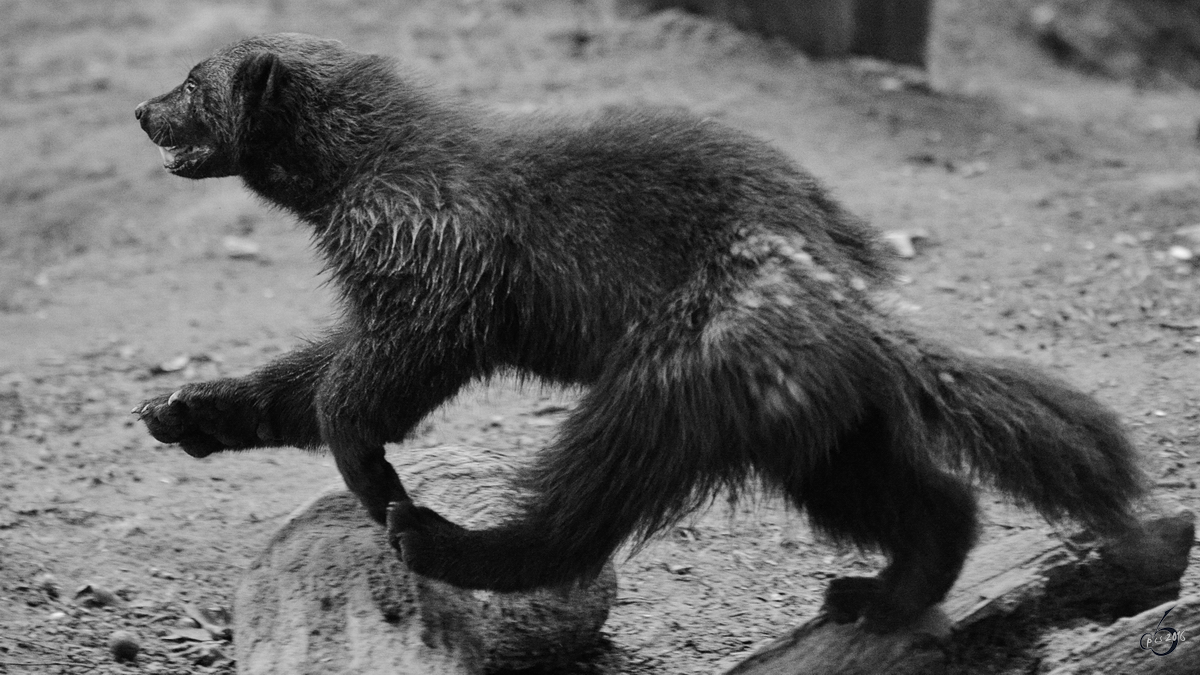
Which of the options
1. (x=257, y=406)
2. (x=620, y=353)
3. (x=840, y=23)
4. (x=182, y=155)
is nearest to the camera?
(x=620, y=353)

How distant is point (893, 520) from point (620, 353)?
0.86 meters

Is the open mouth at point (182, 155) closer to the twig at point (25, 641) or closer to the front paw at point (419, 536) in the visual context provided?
the front paw at point (419, 536)

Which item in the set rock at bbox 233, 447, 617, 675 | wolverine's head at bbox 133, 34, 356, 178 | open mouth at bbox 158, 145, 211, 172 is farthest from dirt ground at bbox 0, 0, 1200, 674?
open mouth at bbox 158, 145, 211, 172

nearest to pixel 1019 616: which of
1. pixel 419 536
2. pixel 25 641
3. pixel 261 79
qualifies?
pixel 419 536

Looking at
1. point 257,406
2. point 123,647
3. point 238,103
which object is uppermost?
point 238,103

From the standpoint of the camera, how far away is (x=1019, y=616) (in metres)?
3.55

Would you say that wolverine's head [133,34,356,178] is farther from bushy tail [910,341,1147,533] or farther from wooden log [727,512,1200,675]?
wooden log [727,512,1200,675]

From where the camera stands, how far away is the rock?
11.5 ft

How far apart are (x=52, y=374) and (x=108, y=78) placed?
205 inches

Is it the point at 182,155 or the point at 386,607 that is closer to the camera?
the point at 386,607

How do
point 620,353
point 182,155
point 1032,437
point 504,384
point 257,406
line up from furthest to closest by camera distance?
point 504,384, point 182,155, point 257,406, point 620,353, point 1032,437

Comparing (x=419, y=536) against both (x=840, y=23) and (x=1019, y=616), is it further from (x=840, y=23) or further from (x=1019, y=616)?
(x=840, y=23)

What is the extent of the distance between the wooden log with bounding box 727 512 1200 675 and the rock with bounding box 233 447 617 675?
64cm

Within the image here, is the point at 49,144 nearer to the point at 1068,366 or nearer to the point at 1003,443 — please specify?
the point at 1068,366
